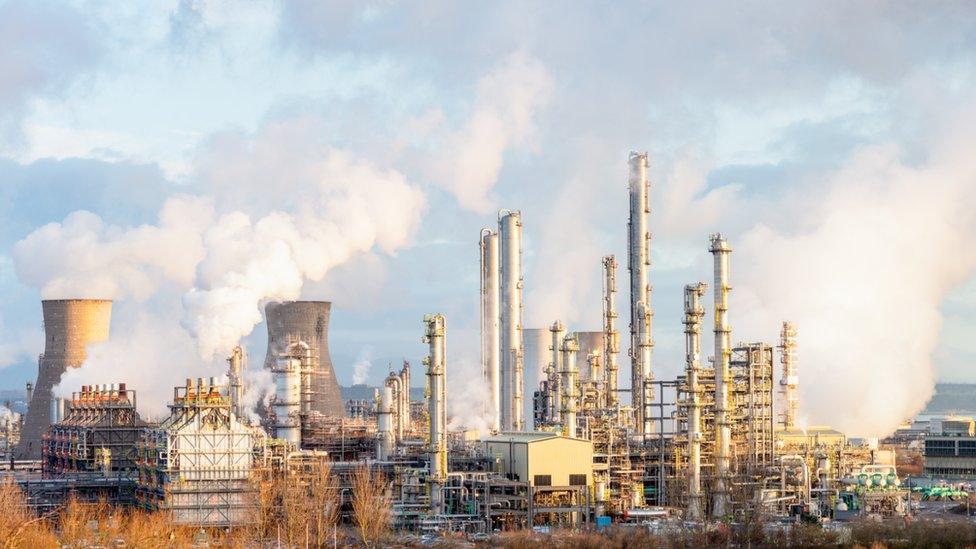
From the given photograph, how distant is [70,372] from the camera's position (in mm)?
60844

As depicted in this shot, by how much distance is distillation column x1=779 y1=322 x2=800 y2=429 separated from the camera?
59875 mm

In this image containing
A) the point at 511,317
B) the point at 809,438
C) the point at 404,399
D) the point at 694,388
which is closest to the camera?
the point at 694,388

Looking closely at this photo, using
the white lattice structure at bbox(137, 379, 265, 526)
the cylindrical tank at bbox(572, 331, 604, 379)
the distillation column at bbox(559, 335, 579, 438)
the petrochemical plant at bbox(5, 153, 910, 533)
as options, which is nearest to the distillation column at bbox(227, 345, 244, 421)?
the petrochemical plant at bbox(5, 153, 910, 533)

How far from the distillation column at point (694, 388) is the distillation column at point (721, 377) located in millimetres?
620

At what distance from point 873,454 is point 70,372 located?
31597 millimetres

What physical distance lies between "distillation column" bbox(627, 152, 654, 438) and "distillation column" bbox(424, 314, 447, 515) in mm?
11111

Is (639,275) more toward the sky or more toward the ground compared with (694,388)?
more toward the sky

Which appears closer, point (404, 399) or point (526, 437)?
point (526, 437)

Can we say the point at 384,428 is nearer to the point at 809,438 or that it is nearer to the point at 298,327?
the point at 298,327

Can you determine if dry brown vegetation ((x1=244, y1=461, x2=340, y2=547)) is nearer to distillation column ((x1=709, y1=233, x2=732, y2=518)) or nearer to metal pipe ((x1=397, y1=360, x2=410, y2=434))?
distillation column ((x1=709, y1=233, x2=732, y2=518))

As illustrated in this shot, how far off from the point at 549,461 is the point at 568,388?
17.4 ft

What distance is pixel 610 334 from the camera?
199 feet

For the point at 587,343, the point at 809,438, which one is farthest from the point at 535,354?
the point at 809,438

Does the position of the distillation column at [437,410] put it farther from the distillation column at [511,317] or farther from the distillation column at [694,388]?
the distillation column at [511,317]
